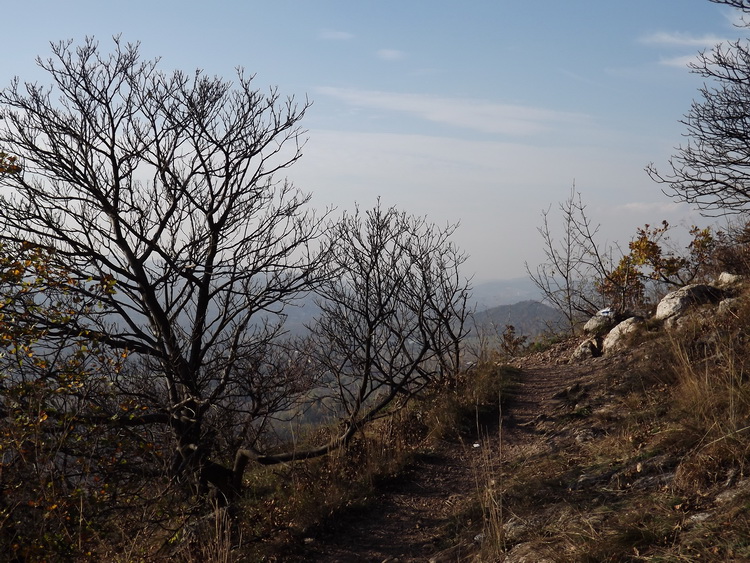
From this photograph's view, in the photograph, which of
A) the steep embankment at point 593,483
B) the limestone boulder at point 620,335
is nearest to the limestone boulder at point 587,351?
the limestone boulder at point 620,335

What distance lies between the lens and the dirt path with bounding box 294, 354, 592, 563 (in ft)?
16.2

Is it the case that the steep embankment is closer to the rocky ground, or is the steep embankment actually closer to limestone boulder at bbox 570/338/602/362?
the rocky ground

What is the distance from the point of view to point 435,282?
976cm

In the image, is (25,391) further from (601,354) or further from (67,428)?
(601,354)

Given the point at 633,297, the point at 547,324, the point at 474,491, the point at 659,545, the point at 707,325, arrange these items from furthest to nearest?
1. the point at 547,324
2. the point at 633,297
3. the point at 707,325
4. the point at 474,491
5. the point at 659,545

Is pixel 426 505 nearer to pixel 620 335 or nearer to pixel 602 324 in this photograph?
pixel 620 335

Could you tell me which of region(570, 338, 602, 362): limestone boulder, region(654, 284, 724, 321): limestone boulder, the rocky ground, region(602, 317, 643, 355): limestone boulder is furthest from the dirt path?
region(654, 284, 724, 321): limestone boulder

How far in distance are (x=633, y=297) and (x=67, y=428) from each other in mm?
9513

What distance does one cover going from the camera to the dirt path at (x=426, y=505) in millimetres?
4934

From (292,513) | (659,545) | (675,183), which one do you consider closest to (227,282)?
(292,513)

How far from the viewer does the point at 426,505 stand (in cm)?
569

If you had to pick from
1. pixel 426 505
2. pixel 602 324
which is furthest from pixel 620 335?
pixel 426 505

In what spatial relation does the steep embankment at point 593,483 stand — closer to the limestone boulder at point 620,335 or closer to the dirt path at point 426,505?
the dirt path at point 426,505

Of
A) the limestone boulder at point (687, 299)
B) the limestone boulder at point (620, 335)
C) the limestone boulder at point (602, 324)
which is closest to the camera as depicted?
the limestone boulder at point (687, 299)
